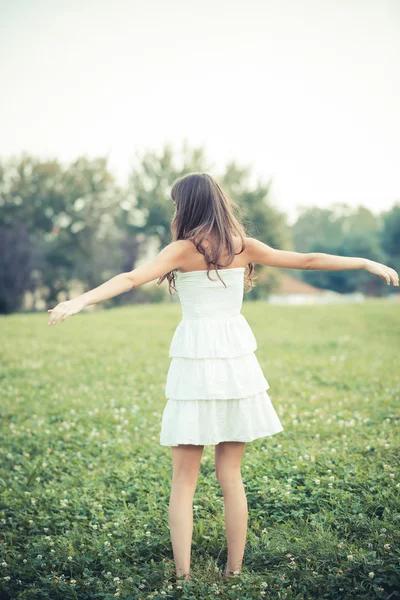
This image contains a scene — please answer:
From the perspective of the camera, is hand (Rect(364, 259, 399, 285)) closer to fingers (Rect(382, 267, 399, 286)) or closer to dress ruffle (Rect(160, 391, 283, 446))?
fingers (Rect(382, 267, 399, 286))

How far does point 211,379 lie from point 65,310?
1.00 metres

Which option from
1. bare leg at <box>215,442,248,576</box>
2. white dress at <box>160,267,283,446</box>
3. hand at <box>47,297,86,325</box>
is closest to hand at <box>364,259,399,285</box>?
white dress at <box>160,267,283,446</box>

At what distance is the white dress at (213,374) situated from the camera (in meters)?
3.32

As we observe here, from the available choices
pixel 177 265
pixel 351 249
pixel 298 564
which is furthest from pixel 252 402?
pixel 351 249

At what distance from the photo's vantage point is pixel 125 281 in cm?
315

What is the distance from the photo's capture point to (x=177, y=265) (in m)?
3.36

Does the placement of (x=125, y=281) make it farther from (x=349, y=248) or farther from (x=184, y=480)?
(x=349, y=248)

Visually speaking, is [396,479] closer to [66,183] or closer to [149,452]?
[149,452]

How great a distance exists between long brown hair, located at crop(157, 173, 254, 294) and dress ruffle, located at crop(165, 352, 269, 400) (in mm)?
603

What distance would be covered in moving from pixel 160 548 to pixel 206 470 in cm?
151

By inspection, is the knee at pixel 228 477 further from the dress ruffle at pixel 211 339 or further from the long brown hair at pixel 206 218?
the long brown hair at pixel 206 218

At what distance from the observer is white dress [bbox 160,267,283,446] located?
332 cm

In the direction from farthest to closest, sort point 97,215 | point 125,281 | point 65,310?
point 97,215, point 125,281, point 65,310

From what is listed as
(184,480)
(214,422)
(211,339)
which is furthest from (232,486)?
(211,339)
